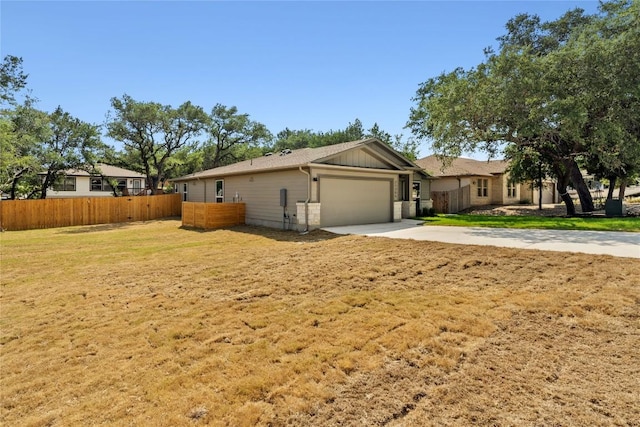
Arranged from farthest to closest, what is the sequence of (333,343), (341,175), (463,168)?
(463,168)
(341,175)
(333,343)

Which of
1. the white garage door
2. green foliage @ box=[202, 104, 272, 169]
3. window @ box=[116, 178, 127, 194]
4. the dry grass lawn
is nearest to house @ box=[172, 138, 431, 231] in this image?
the white garage door

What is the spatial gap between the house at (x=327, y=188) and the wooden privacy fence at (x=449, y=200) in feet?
14.9

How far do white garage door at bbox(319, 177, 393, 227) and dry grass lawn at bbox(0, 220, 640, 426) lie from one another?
681 cm

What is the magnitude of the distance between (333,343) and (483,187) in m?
26.6

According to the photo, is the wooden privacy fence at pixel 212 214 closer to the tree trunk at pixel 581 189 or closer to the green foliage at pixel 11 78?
the green foliage at pixel 11 78

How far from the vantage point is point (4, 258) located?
30.0 ft

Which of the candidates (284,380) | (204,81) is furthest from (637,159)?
(204,81)

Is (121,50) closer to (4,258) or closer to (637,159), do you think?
(4,258)

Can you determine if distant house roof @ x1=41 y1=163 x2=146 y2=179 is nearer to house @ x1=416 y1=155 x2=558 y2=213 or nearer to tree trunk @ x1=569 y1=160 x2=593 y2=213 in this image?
house @ x1=416 y1=155 x2=558 y2=213

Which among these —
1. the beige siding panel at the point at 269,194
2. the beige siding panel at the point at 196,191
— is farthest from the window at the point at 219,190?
the beige siding panel at the point at 196,191

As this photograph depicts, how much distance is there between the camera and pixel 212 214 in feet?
50.2

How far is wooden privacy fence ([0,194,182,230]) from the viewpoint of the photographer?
54.3 ft

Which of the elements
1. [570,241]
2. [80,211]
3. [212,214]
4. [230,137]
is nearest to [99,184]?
[230,137]

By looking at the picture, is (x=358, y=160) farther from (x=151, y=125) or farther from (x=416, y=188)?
(x=151, y=125)
